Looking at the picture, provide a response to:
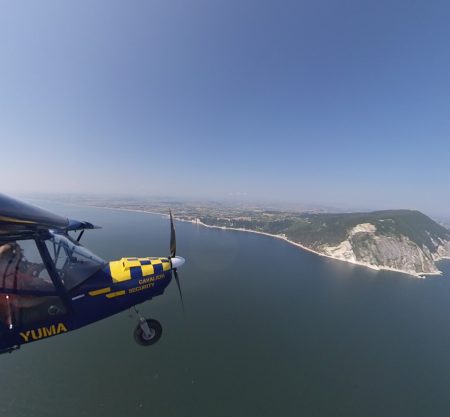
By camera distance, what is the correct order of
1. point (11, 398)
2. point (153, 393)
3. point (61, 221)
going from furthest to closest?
point (153, 393) → point (11, 398) → point (61, 221)

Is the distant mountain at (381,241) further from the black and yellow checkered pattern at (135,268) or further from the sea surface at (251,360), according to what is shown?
the black and yellow checkered pattern at (135,268)

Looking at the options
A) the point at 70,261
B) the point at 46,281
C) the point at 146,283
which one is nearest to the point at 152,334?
the point at 146,283

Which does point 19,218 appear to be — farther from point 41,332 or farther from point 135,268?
point 135,268

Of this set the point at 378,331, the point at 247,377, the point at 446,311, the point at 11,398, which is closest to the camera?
the point at 11,398

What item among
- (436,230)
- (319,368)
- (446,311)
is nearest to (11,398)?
(319,368)

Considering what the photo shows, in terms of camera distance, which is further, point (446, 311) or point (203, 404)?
point (446, 311)

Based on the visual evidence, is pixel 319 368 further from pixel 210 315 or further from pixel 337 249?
pixel 337 249

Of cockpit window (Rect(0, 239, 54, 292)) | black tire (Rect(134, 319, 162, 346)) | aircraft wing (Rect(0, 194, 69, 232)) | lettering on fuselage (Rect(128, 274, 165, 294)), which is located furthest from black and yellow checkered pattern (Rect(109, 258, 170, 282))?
aircraft wing (Rect(0, 194, 69, 232))
